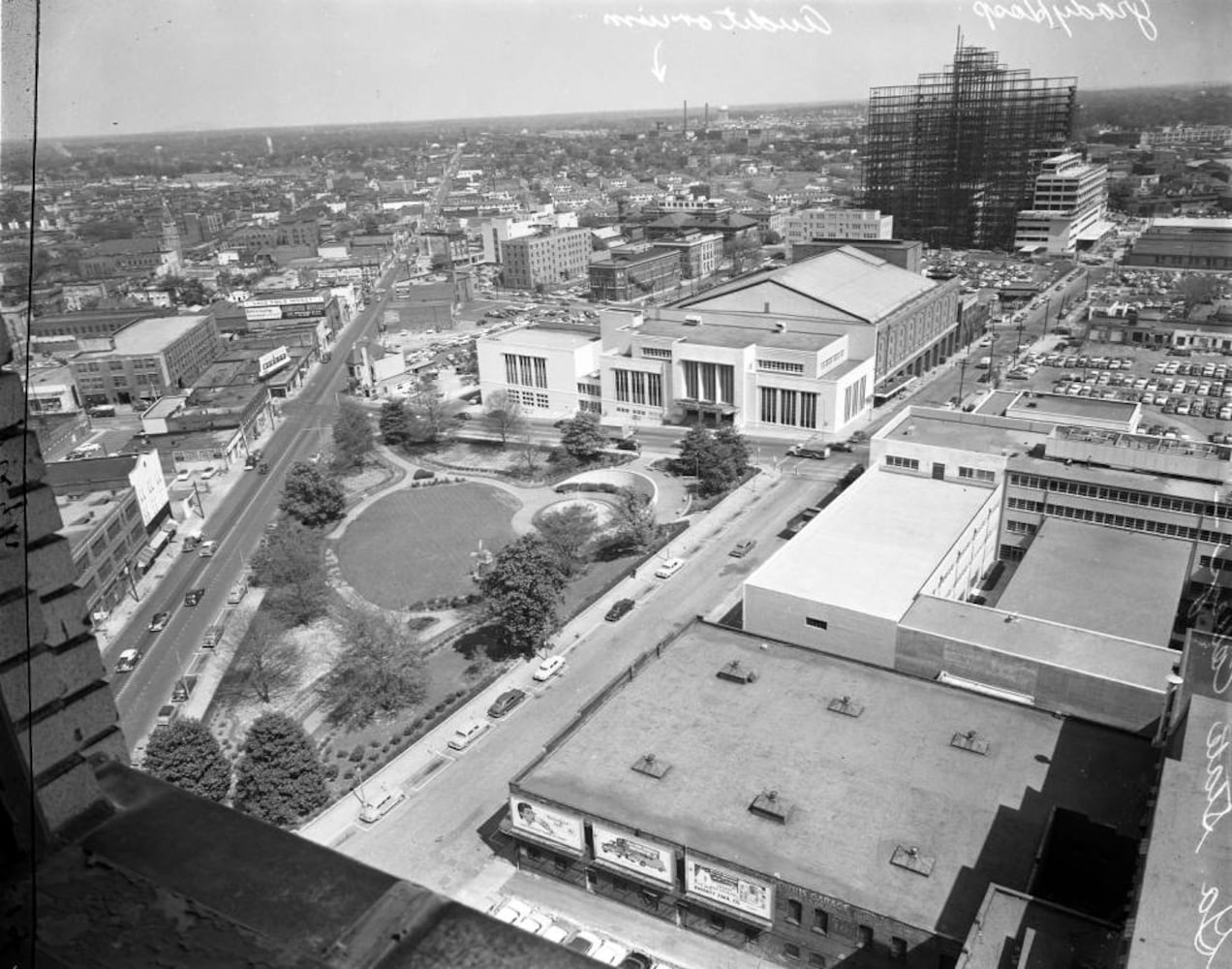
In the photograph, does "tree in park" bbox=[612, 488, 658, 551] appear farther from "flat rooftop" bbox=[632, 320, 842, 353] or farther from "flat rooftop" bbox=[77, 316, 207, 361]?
"flat rooftop" bbox=[77, 316, 207, 361]

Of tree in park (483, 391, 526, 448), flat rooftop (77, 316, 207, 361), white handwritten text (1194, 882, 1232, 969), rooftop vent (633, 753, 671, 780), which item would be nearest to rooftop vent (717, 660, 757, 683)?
rooftop vent (633, 753, 671, 780)

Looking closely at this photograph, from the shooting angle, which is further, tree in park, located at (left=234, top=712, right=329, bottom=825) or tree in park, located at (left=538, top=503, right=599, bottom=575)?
tree in park, located at (left=538, top=503, right=599, bottom=575)

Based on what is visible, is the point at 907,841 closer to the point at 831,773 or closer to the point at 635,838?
the point at 831,773

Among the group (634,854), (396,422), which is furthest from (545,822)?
(396,422)

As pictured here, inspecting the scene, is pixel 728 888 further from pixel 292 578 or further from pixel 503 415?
pixel 503 415

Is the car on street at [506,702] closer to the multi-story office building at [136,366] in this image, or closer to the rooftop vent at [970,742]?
the rooftop vent at [970,742]

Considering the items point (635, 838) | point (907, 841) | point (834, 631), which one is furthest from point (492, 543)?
point (907, 841)
